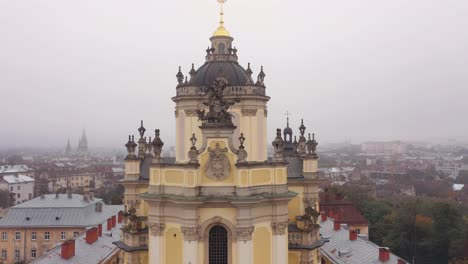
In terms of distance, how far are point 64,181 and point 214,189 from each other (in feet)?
416

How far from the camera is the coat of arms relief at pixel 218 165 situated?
2380 centimetres

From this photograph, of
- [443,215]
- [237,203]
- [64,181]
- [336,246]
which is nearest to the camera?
[237,203]

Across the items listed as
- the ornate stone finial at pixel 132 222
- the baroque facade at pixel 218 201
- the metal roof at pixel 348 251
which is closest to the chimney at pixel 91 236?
the ornate stone finial at pixel 132 222

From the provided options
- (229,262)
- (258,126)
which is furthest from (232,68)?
(229,262)

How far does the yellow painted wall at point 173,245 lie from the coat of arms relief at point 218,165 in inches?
122

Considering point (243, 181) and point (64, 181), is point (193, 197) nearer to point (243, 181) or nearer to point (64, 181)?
point (243, 181)

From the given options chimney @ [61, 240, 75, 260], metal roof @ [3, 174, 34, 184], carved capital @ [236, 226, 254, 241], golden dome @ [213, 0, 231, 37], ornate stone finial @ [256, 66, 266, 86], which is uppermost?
golden dome @ [213, 0, 231, 37]

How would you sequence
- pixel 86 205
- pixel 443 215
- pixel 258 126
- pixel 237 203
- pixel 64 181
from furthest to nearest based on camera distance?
pixel 64 181 < pixel 86 205 < pixel 443 215 < pixel 258 126 < pixel 237 203

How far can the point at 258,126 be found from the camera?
30.0 metres

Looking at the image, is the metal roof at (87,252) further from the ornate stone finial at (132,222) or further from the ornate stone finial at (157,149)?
the ornate stone finial at (157,149)

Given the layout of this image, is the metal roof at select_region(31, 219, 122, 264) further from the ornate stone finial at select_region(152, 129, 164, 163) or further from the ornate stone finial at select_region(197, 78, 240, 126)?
the ornate stone finial at select_region(197, 78, 240, 126)

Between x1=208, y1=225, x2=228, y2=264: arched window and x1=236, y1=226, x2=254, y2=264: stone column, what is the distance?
0.76 metres

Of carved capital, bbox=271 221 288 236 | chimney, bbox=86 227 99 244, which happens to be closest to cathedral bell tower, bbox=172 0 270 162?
carved capital, bbox=271 221 288 236

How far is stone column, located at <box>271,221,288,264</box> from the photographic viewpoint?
24125 millimetres
